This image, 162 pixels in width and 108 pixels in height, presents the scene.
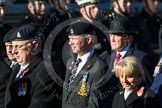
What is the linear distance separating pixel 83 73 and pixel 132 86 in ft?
2.57

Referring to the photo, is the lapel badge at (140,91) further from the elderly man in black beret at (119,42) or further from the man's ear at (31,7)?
the man's ear at (31,7)

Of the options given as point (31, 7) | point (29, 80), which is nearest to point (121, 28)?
point (29, 80)

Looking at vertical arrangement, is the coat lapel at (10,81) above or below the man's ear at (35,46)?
below

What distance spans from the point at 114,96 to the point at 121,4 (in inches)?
145

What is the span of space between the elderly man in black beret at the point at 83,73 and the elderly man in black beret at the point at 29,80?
23cm

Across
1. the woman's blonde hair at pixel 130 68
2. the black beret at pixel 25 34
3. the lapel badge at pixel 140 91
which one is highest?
the black beret at pixel 25 34

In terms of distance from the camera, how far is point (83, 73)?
824 cm

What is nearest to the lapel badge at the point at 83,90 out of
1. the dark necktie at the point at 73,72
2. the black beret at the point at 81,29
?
the dark necktie at the point at 73,72

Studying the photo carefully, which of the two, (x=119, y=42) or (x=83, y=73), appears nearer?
(x=83, y=73)

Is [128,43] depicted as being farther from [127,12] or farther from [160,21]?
[160,21]

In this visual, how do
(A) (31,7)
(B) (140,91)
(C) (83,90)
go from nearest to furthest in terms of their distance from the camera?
(B) (140,91) → (C) (83,90) → (A) (31,7)

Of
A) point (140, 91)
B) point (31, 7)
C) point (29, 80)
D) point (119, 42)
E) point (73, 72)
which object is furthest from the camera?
point (31, 7)

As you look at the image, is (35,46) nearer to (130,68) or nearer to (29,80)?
(29,80)

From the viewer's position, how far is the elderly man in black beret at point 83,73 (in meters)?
8.06
